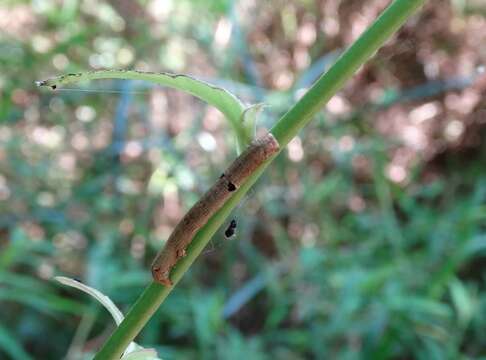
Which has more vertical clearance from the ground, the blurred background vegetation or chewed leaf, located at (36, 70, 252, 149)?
the blurred background vegetation

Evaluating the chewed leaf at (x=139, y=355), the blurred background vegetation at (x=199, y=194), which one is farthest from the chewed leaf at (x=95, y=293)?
Answer: the blurred background vegetation at (x=199, y=194)

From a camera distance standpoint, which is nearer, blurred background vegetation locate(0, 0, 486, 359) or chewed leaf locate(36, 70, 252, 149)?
chewed leaf locate(36, 70, 252, 149)

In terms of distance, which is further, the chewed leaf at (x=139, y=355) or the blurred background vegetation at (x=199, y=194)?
the blurred background vegetation at (x=199, y=194)

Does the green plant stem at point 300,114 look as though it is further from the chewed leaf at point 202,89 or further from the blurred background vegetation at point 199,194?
the blurred background vegetation at point 199,194

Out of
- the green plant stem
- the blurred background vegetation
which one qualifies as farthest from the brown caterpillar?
the blurred background vegetation

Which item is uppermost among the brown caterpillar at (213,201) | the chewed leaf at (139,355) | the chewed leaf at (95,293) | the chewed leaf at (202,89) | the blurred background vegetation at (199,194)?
the blurred background vegetation at (199,194)

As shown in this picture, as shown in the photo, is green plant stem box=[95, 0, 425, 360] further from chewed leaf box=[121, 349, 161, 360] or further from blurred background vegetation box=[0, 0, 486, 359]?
blurred background vegetation box=[0, 0, 486, 359]

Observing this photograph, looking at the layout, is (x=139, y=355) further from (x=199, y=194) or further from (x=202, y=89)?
(x=199, y=194)

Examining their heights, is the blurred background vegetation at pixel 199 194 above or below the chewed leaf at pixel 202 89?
above
